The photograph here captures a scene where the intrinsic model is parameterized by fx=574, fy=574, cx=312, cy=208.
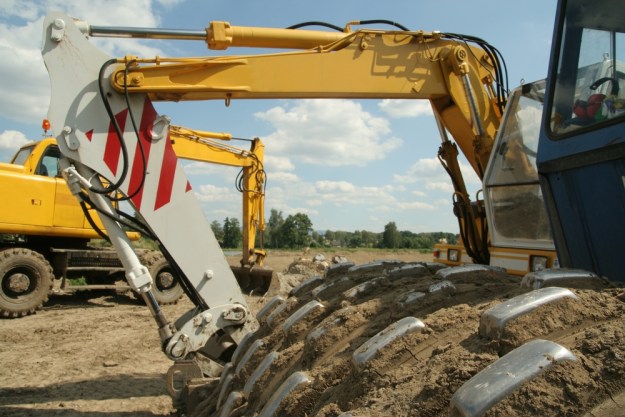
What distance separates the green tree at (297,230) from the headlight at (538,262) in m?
40.9

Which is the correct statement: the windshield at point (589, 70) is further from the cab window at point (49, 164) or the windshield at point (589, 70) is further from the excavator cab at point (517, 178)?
the cab window at point (49, 164)

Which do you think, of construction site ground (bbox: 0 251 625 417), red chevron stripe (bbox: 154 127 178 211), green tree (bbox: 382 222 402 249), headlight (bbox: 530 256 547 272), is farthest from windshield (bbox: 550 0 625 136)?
green tree (bbox: 382 222 402 249)

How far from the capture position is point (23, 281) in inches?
387

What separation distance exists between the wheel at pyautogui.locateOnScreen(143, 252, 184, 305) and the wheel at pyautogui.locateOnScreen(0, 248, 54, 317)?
1.90m

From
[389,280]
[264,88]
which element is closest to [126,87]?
[264,88]

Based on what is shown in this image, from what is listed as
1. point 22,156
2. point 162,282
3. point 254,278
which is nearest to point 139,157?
point 162,282

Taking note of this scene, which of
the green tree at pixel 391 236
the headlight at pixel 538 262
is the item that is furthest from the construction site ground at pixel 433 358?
the green tree at pixel 391 236

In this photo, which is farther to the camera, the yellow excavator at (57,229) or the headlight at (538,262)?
the yellow excavator at (57,229)

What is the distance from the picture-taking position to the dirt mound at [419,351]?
4.84 feet

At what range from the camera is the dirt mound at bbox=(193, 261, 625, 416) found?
1.48 meters

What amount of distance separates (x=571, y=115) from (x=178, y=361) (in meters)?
3.12

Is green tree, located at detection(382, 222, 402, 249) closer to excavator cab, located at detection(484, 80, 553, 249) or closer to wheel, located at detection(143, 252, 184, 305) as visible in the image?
wheel, located at detection(143, 252, 184, 305)

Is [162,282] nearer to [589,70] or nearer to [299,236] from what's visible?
[589,70]

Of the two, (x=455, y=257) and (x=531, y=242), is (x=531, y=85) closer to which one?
(x=531, y=242)
